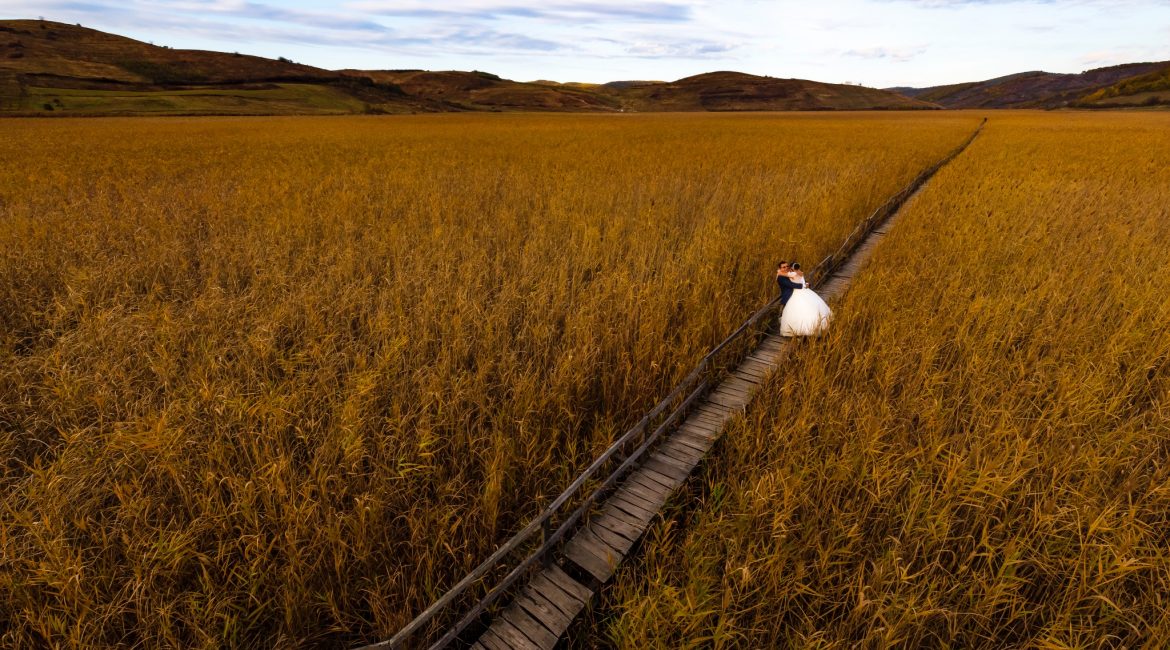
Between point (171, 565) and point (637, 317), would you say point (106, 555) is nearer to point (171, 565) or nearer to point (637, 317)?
point (171, 565)

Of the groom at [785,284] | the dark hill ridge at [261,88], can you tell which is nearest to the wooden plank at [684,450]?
the groom at [785,284]

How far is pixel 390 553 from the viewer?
7.34 feet

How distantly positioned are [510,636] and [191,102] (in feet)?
276

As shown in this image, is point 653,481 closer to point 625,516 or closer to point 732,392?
point 625,516

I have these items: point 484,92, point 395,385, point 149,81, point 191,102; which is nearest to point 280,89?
point 149,81

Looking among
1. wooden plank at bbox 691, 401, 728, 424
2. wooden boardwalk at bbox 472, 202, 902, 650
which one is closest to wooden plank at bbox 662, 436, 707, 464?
wooden boardwalk at bbox 472, 202, 902, 650

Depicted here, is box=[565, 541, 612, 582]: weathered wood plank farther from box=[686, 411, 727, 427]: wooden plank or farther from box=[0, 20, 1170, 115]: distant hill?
box=[0, 20, 1170, 115]: distant hill

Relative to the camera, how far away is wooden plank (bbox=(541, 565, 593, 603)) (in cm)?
210

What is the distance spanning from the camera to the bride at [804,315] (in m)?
4.25

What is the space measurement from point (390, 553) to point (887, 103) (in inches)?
6559

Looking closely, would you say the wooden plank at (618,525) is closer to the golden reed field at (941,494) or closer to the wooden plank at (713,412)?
the golden reed field at (941,494)

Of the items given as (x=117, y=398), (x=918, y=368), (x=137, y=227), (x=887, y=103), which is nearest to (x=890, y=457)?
(x=918, y=368)

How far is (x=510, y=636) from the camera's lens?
1.95 metres

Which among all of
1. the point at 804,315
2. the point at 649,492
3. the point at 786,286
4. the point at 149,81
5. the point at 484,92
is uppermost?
the point at 484,92
